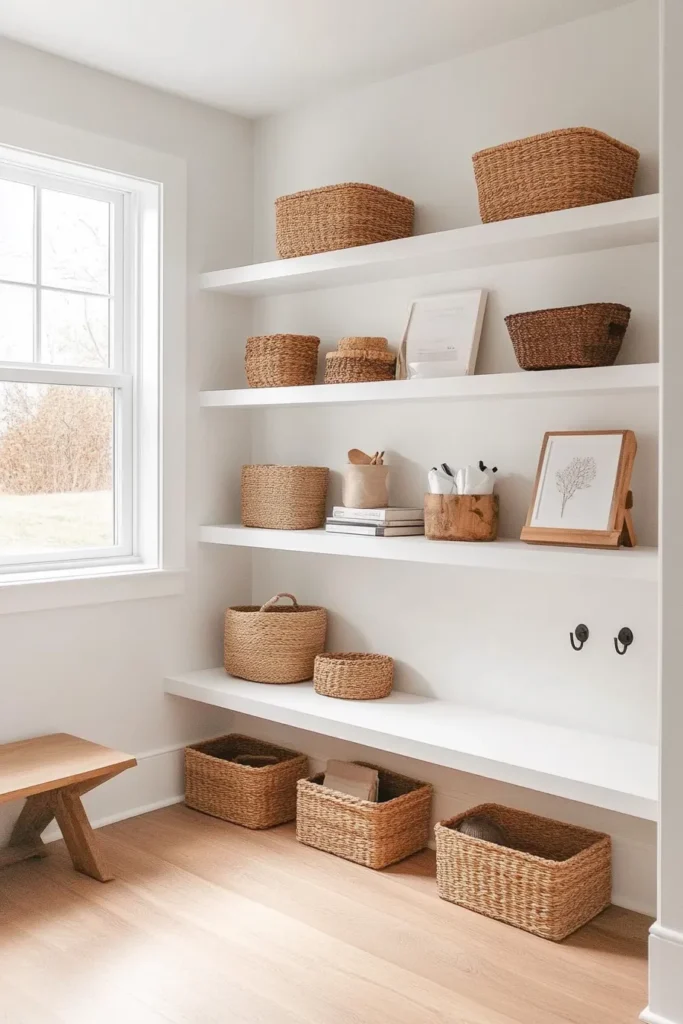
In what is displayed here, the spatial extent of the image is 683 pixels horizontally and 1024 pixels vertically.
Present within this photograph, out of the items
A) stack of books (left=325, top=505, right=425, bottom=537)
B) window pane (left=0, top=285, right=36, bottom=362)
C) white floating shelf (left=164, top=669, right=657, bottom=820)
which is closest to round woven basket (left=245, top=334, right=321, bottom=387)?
stack of books (left=325, top=505, right=425, bottom=537)

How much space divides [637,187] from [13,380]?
1969 millimetres

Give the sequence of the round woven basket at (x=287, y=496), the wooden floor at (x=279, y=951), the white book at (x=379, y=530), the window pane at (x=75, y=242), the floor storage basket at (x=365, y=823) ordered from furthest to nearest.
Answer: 1. the round woven basket at (x=287, y=496)
2. the window pane at (x=75, y=242)
3. the white book at (x=379, y=530)
4. the floor storage basket at (x=365, y=823)
5. the wooden floor at (x=279, y=951)

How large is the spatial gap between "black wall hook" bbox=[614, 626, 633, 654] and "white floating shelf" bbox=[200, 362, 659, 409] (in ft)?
2.19

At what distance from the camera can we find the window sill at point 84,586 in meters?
2.99

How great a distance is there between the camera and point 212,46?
9.73 feet

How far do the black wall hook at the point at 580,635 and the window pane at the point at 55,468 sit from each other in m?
1.64

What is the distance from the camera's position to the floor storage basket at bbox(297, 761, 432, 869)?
290cm

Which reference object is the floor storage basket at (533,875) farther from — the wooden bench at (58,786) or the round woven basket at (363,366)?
the round woven basket at (363,366)

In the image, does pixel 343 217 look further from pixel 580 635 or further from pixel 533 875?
pixel 533 875

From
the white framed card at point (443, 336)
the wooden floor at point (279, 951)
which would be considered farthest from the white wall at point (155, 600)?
the white framed card at point (443, 336)

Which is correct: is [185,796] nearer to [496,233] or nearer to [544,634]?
[544,634]

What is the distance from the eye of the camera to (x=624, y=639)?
2.67m

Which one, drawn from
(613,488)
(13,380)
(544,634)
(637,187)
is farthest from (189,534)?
(637,187)

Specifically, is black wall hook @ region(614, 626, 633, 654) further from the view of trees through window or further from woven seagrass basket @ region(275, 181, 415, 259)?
the view of trees through window
